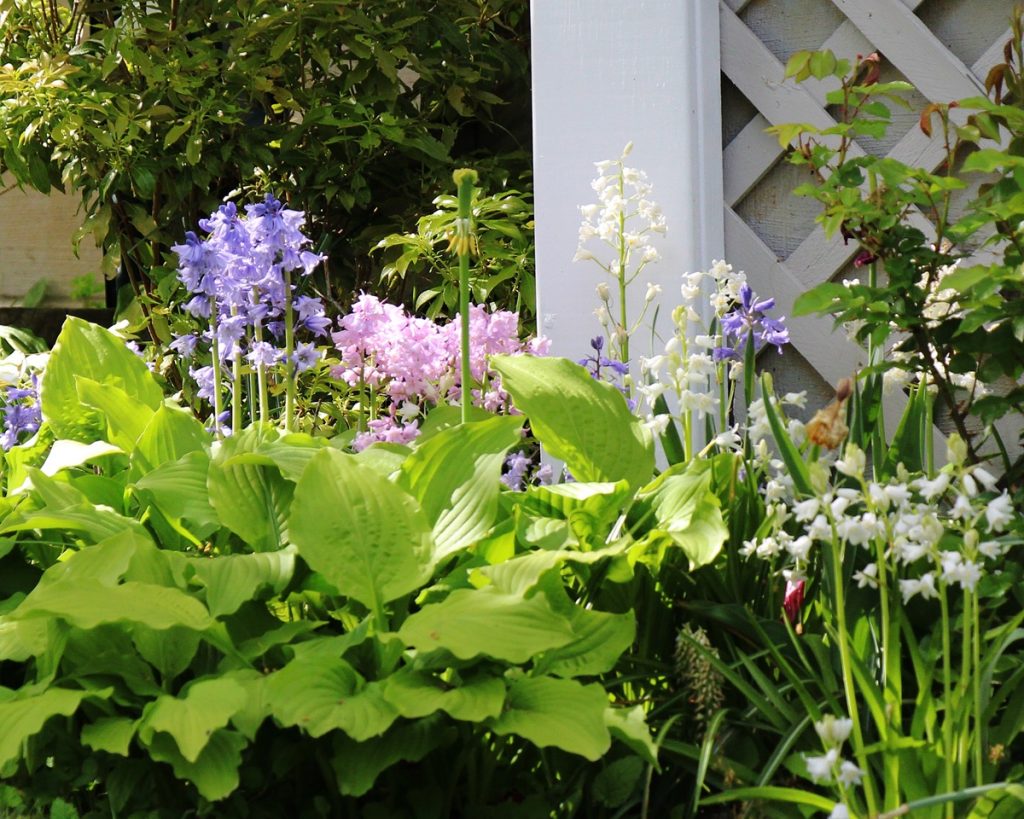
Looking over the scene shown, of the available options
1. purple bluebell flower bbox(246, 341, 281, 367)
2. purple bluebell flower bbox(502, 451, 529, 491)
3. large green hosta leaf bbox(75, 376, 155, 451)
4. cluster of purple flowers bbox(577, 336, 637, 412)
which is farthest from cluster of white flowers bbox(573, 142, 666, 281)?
large green hosta leaf bbox(75, 376, 155, 451)

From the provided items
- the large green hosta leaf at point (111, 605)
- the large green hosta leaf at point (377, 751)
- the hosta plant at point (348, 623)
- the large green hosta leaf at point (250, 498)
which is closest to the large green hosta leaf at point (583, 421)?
the hosta plant at point (348, 623)

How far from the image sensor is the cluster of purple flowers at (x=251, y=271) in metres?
2.04

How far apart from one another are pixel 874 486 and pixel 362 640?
0.70 meters

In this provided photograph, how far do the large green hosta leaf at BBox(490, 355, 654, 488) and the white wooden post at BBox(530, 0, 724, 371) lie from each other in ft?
1.80

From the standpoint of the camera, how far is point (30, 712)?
1.43 meters

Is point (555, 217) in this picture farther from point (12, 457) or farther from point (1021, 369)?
point (12, 457)

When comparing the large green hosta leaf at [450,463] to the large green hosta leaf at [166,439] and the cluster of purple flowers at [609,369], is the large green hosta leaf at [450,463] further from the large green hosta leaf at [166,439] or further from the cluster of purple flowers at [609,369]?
the large green hosta leaf at [166,439]

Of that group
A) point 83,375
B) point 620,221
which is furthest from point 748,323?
point 83,375

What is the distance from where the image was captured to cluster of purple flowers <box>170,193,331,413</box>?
6.68 ft

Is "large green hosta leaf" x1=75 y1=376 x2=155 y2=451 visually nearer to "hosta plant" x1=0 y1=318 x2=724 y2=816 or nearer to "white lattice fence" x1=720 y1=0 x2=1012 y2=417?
"hosta plant" x1=0 y1=318 x2=724 y2=816

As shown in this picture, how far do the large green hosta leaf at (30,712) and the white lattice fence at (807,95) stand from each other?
1.46 metres

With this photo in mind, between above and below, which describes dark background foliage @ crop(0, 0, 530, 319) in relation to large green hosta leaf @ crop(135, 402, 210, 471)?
above

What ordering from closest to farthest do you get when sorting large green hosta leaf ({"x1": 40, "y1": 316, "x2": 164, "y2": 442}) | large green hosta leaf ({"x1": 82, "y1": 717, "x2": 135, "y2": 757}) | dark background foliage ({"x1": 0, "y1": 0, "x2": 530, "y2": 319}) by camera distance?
large green hosta leaf ({"x1": 82, "y1": 717, "x2": 135, "y2": 757}), large green hosta leaf ({"x1": 40, "y1": 316, "x2": 164, "y2": 442}), dark background foliage ({"x1": 0, "y1": 0, "x2": 530, "y2": 319})

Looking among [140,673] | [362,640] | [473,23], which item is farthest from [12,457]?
[473,23]
